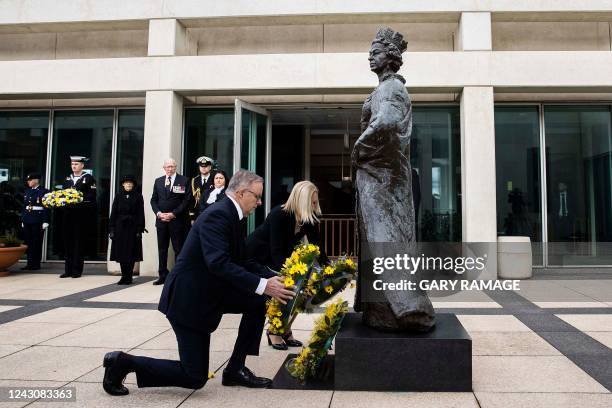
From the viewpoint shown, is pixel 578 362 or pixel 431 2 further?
pixel 431 2

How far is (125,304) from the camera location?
627 cm

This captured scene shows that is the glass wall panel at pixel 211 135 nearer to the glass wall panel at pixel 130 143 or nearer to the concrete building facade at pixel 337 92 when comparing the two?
the concrete building facade at pixel 337 92

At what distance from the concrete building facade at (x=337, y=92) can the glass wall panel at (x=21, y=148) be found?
4 centimetres

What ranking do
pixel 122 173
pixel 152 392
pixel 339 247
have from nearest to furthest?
pixel 152 392 < pixel 122 173 < pixel 339 247

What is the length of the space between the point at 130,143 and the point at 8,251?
3715 mm

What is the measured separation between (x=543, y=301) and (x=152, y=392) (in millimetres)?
5647

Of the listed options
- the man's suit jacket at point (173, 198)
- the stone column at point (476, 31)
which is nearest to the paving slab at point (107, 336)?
the man's suit jacket at point (173, 198)

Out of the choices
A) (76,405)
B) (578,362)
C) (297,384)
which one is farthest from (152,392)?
(578,362)

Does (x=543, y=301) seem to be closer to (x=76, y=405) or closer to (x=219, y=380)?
(x=219, y=380)

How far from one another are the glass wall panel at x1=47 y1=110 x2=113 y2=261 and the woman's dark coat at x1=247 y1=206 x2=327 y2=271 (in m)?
8.06

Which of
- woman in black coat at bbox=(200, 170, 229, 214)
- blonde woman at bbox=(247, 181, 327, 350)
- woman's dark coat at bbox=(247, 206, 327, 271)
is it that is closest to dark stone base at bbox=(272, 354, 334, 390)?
blonde woman at bbox=(247, 181, 327, 350)

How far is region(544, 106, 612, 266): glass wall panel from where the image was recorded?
10.5 meters

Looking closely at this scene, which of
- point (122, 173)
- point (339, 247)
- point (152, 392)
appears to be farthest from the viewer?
point (339, 247)

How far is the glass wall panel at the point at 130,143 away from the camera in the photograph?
11171 millimetres
